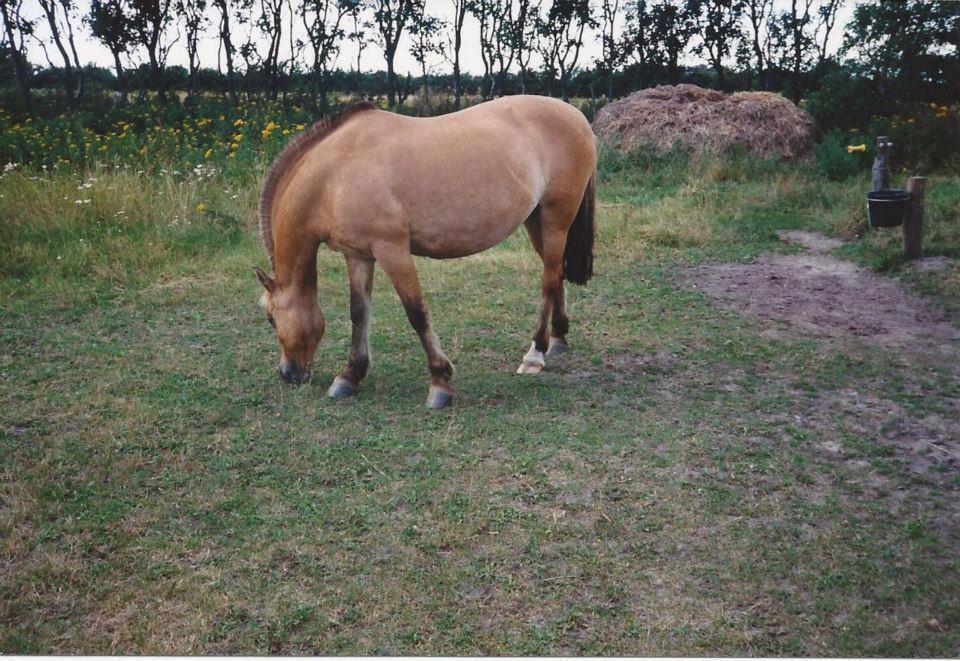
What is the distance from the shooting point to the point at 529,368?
5.25 meters

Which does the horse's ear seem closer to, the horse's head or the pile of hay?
the horse's head

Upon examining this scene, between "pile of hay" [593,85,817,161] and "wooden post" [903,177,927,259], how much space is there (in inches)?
217

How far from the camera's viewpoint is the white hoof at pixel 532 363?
5246 mm

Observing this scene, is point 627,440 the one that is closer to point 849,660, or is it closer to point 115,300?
point 849,660

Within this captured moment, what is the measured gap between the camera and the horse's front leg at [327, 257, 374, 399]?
4.77 m

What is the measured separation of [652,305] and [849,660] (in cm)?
446

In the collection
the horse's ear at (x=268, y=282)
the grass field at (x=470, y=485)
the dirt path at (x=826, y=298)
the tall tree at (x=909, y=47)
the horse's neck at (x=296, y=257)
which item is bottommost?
the grass field at (x=470, y=485)

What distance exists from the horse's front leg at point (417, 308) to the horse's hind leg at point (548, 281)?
2.50 feet

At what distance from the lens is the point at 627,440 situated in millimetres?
4141

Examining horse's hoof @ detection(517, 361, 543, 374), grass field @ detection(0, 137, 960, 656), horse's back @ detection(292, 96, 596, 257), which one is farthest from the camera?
horse's hoof @ detection(517, 361, 543, 374)

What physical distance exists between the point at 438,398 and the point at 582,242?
1.95 m

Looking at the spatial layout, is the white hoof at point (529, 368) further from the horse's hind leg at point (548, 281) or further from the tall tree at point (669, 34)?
the tall tree at point (669, 34)

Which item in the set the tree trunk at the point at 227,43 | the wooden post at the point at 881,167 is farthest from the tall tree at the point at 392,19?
the wooden post at the point at 881,167

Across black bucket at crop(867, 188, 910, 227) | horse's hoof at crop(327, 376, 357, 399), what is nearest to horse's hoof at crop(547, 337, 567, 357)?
horse's hoof at crop(327, 376, 357, 399)
